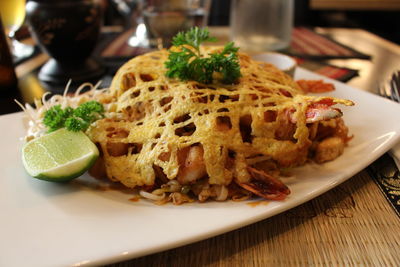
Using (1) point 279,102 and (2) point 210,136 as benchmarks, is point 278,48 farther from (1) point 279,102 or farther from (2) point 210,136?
(2) point 210,136

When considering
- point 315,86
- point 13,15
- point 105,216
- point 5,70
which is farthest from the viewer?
point 13,15

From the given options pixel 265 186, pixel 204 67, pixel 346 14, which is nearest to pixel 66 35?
pixel 204 67

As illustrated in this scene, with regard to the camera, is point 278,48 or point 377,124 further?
point 278,48

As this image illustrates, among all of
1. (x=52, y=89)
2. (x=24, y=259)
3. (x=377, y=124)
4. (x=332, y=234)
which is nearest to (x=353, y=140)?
(x=377, y=124)

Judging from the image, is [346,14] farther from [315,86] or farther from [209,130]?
[209,130]

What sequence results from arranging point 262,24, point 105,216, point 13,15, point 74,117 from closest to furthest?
point 105,216 < point 74,117 < point 13,15 < point 262,24

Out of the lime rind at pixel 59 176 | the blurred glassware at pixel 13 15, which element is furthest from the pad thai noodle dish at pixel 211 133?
the blurred glassware at pixel 13 15
